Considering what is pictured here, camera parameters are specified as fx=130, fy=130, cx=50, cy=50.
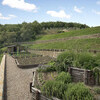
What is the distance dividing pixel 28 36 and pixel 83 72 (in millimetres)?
65206

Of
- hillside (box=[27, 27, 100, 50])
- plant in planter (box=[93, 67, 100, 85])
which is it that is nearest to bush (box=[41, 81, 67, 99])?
plant in planter (box=[93, 67, 100, 85])

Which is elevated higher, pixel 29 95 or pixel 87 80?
pixel 87 80

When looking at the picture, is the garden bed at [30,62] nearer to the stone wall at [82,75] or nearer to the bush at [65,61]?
the bush at [65,61]

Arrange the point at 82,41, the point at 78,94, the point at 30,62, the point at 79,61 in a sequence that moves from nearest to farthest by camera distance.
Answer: the point at 78,94 → the point at 79,61 → the point at 30,62 → the point at 82,41

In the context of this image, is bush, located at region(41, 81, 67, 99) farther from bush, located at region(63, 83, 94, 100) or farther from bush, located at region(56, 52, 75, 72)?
bush, located at region(56, 52, 75, 72)

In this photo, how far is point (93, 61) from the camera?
9.59 m

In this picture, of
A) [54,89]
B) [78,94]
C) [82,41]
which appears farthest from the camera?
[82,41]

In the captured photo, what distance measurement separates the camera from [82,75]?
29.3 feet

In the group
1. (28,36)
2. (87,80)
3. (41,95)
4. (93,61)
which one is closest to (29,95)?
(41,95)

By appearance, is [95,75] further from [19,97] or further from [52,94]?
[19,97]

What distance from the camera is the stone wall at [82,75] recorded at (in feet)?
27.7

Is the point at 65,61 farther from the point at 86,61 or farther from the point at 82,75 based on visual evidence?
the point at 82,75

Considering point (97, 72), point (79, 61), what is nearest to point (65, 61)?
point (79, 61)

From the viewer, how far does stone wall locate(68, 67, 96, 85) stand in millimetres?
8438
